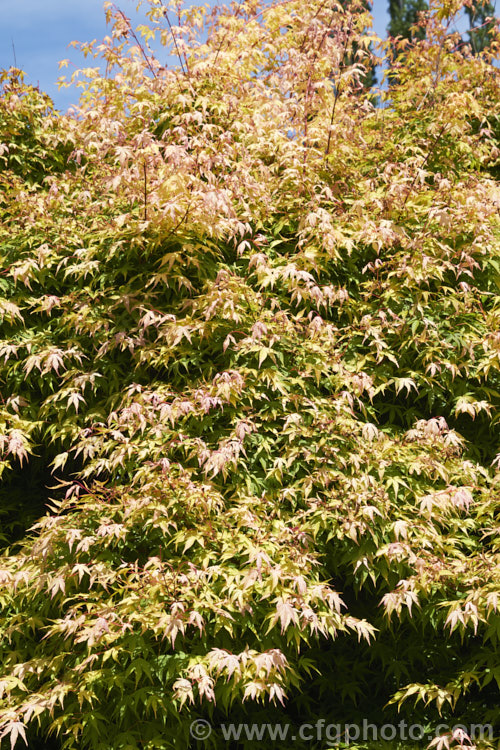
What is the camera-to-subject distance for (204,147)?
516 centimetres

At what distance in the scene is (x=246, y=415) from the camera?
4.30 meters

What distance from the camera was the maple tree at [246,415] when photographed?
370 cm

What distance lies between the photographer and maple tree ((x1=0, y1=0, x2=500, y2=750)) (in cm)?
370

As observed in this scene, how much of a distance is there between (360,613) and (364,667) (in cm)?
34

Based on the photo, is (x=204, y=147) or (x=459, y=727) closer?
(x=459, y=727)

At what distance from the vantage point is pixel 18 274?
4.78 m

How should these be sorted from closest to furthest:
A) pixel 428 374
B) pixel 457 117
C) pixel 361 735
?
1. pixel 361 735
2. pixel 428 374
3. pixel 457 117

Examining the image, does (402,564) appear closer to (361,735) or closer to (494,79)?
(361,735)

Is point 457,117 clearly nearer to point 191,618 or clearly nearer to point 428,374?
point 428,374

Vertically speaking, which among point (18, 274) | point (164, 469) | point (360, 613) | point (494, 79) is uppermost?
point (494, 79)

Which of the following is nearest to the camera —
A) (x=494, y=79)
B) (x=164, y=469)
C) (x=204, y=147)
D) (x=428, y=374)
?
(x=164, y=469)

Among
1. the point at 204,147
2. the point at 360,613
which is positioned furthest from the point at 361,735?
the point at 204,147

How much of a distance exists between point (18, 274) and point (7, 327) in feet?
1.29

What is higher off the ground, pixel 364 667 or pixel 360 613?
pixel 360 613
